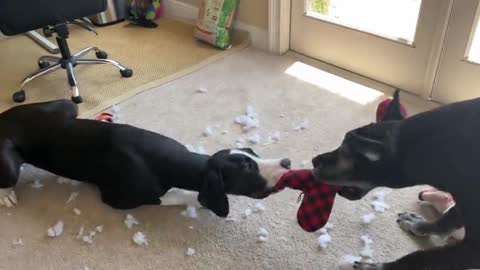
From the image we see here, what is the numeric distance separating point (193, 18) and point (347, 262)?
2.03 metres

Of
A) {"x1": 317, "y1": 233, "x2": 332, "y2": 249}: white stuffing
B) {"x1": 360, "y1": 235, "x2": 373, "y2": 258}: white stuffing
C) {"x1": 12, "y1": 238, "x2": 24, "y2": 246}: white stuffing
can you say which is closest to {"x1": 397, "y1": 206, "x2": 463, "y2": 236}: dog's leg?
{"x1": 360, "y1": 235, "x2": 373, "y2": 258}: white stuffing

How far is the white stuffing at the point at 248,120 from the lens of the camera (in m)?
1.86

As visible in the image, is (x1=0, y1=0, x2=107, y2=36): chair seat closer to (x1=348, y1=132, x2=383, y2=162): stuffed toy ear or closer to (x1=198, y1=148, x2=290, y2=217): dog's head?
(x1=198, y1=148, x2=290, y2=217): dog's head

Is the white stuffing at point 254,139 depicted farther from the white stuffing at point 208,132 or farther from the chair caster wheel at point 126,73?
the chair caster wheel at point 126,73

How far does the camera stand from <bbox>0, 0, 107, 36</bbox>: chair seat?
5.98ft

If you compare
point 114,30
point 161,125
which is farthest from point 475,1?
point 114,30

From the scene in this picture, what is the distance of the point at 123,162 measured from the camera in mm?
1406

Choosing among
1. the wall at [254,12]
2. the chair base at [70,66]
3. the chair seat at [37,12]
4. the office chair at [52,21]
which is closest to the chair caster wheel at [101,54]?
the chair base at [70,66]

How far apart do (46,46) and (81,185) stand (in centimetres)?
134

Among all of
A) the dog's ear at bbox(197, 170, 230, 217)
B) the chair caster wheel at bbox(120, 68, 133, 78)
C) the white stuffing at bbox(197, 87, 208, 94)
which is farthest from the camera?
the chair caster wheel at bbox(120, 68, 133, 78)

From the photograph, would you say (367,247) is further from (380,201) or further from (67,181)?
(67,181)

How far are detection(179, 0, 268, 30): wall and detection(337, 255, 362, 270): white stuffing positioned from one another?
1514 millimetres

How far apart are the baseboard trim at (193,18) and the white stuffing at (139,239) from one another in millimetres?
1449

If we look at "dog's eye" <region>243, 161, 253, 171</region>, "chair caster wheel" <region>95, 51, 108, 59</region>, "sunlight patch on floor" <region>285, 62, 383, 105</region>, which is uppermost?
"dog's eye" <region>243, 161, 253, 171</region>
